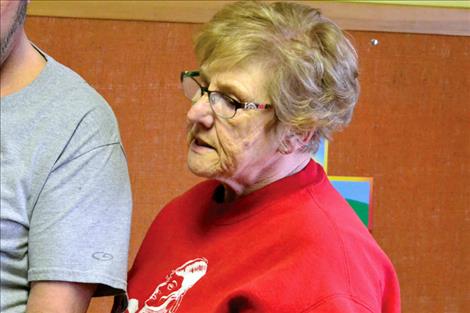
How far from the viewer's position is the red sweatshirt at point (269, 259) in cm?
89

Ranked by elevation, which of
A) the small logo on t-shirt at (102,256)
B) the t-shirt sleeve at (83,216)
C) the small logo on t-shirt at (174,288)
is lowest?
the small logo on t-shirt at (174,288)

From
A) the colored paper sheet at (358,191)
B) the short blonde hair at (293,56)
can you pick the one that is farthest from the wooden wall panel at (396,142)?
the short blonde hair at (293,56)

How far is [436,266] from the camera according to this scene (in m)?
1.66

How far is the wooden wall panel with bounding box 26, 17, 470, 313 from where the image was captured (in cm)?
162

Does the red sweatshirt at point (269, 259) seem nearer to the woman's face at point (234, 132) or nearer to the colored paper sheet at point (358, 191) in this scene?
the woman's face at point (234, 132)

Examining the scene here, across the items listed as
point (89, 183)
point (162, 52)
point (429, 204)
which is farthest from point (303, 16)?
point (429, 204)

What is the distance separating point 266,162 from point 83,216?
13.8 inches

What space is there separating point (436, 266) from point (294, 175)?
30.0 inches

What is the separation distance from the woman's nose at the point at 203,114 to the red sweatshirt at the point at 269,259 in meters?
0.14

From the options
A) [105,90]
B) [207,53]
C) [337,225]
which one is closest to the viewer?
[337,225]

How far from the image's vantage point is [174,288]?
1.04 meters

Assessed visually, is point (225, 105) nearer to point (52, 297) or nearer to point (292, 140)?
point (292, 140)

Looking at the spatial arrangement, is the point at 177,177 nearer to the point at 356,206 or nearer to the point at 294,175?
the point at 356,206

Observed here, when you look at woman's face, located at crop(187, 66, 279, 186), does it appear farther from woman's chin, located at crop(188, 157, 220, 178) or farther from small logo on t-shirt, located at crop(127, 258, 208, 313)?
small logo on t-shirt, located at crop(127, 258, 208, 313)
